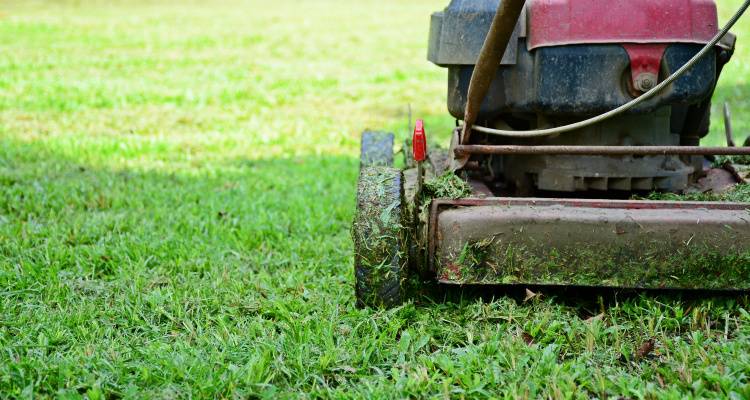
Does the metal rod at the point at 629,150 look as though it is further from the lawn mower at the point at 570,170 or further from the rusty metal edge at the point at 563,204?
the rusty metal edge at the point at 563,204

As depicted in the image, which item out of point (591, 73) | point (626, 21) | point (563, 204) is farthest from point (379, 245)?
point (626, 21)

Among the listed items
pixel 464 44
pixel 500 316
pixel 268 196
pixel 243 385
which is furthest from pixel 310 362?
pixel 268 196

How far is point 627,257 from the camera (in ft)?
10.5

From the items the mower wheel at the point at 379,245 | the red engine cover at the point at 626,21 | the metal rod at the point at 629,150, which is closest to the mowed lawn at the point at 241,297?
the mower wheel at the point at 379,245

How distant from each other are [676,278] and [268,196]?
318 cm

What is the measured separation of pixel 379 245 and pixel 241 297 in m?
0.84

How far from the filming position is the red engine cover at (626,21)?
11.1 ft

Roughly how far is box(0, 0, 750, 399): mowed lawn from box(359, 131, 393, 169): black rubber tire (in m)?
0.49

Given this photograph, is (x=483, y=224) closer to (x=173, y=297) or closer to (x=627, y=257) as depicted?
(x=627, y=257)

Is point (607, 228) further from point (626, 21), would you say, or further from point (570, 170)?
point (626, 21)

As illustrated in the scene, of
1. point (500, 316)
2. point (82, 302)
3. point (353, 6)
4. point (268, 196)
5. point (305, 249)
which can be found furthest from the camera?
point (353, 6)

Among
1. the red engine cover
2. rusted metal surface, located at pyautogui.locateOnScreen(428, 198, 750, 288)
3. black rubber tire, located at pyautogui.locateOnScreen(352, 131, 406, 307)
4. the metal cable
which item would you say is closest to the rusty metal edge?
rusted metal surface, located at pyautogui.locateOnScreen(428, 198, 750, 288)

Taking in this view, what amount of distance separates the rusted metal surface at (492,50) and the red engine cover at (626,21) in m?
0.40

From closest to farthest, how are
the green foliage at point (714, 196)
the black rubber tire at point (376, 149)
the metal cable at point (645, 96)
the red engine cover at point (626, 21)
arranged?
the metal cable at point (645, 96)
the red engine cover at point (626, 21)
the green foliage at point (714, 196)
the black rubber tire at point (376, 149)
